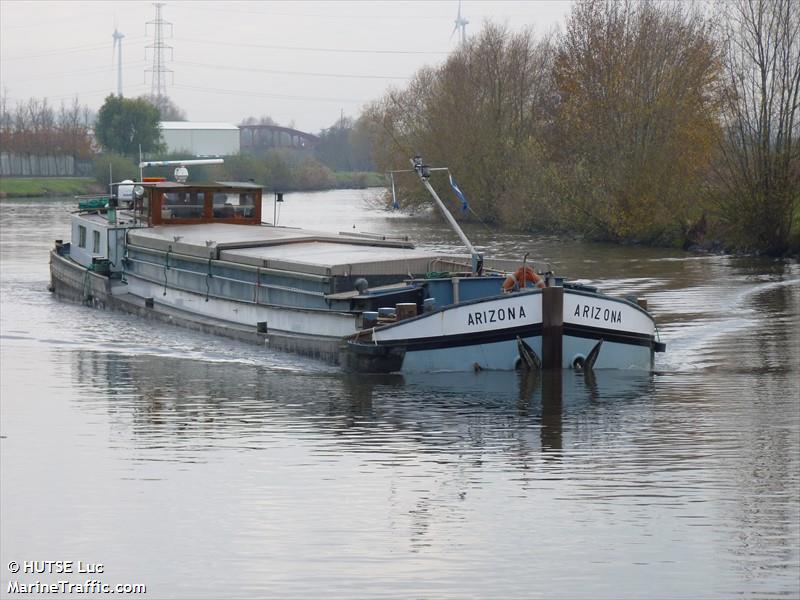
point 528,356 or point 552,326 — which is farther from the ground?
point 552,326

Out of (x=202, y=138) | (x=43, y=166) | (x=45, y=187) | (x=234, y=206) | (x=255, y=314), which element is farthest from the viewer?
(x=202, y=138)

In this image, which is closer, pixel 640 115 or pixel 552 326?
pixel 552 326

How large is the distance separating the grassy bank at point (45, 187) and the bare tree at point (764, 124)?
6728 cm

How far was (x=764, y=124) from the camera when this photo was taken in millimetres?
44906

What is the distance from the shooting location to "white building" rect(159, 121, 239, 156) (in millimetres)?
139625

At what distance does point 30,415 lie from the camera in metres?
18.6

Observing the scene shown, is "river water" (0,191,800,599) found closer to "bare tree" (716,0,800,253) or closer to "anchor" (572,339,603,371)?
"anchor" (572,339,603,371)

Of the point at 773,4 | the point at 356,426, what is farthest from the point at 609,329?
the point at 773,4

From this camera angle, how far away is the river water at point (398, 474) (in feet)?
37.4

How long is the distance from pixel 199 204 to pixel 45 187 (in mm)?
75351

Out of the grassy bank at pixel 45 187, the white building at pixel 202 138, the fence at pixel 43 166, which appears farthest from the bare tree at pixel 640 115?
the white building at pixel 202 138

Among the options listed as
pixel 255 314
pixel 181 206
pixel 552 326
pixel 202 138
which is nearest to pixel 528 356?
pixel 552 326

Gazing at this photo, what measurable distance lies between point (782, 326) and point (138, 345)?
14.1m

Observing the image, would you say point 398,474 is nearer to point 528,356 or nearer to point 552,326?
point 528,356
